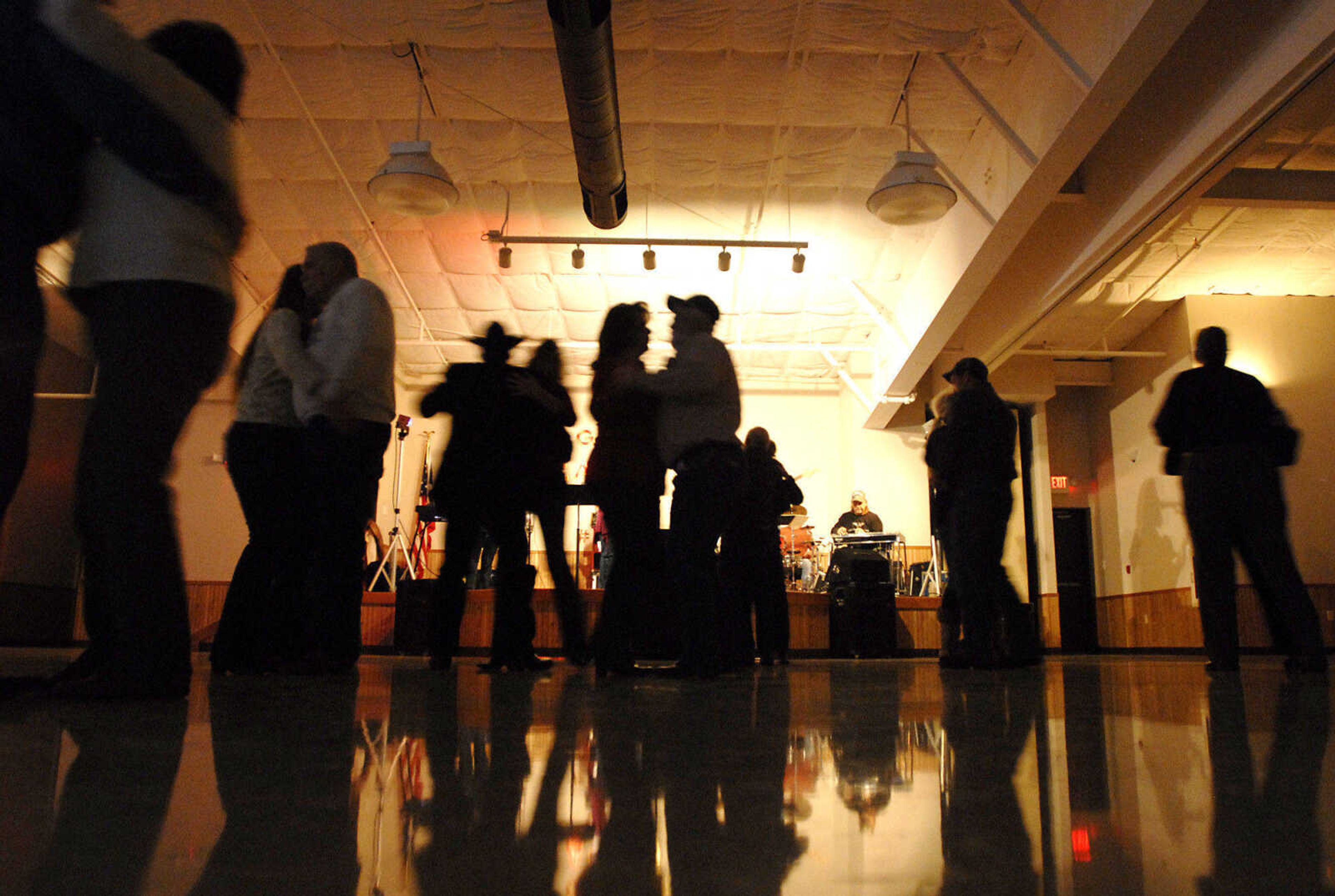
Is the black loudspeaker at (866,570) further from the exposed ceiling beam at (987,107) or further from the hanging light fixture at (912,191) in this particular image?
the exposed ceiling beam at (987,107)

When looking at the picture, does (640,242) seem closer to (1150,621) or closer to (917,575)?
(917,575)

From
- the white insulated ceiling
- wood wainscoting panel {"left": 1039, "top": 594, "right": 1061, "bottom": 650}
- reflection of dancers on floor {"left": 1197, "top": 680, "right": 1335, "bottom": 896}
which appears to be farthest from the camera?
wood wainscoting panel {"left": 1039, "top": 594, "right": 1061, "bottom": 650}

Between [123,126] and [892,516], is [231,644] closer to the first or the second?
[123,126]

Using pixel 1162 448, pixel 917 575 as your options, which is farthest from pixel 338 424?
pixel 917 575

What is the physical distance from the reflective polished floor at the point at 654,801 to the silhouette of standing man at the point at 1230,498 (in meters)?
2.20

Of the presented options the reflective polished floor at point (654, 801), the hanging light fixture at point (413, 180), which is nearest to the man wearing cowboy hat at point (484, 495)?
the reflective polished floor at point (654, 801)

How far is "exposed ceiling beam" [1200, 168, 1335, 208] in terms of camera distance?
6.82 metres

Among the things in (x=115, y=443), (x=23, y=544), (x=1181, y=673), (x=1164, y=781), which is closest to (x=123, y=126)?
(x=115, y=443)

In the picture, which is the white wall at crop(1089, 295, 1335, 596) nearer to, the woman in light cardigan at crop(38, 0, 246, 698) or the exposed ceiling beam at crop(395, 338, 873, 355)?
the exposed ceiling beam at crop(395, 338, 873, 355)

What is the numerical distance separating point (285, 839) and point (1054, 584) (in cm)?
1293

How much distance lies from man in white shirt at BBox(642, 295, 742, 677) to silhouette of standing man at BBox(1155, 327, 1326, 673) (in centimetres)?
194

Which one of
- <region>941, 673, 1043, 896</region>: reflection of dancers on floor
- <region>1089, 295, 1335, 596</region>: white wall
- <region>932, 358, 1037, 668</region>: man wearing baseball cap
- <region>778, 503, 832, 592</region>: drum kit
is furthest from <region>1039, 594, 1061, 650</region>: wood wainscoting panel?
<region>941, 673, 1043, 896</region>: reflection of dancers on floor

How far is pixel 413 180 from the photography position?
6.18 m

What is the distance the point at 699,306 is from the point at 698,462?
1.68 ft
